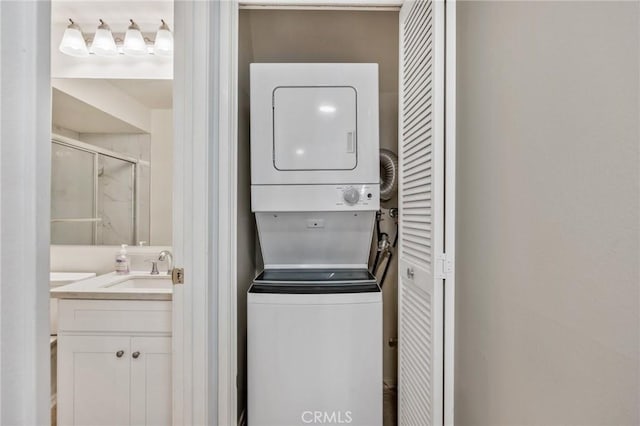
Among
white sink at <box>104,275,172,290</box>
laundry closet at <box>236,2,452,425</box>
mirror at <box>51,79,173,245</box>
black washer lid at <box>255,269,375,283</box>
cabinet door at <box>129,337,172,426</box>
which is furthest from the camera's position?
mirror at <box>51,79,173,245</box>

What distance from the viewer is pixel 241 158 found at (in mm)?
1822

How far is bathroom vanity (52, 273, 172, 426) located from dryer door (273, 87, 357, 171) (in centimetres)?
92

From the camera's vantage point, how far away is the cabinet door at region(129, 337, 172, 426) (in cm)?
152

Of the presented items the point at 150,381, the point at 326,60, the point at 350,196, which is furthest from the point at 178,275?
the point at 326,60

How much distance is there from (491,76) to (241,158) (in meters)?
1.27

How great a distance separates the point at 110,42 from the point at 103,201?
987mm

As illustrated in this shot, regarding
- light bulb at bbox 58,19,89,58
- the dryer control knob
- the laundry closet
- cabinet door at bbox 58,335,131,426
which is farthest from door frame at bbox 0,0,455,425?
light bulb at bbox 58,19,89,58

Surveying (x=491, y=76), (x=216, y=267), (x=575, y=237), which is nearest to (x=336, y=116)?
(x=491, y=76)

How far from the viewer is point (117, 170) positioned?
214cm

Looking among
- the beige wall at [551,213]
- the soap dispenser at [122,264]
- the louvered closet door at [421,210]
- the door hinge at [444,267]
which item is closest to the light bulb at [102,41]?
the soap dispenser at [122,264]

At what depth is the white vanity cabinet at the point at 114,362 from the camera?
5.00 feet

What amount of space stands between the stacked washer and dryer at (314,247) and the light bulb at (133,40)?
0.83 m

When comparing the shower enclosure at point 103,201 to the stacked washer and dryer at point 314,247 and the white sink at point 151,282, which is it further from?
the stacked washer and dryer at point 314,247

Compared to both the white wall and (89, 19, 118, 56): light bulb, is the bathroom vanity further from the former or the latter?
(89, 19, 118, 56): light bulb
